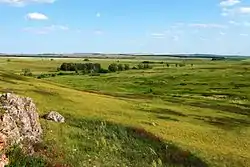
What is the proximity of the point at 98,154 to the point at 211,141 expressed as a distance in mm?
14576

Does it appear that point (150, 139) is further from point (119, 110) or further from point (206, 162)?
point (119, 110)

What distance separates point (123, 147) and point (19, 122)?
10.1 m

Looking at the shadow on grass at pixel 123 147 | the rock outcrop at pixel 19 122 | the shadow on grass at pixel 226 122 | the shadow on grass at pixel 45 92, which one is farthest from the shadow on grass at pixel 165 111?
the rock outcrop at pixel 19 122

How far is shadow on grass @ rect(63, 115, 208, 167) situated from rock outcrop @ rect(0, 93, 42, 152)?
12.8ft

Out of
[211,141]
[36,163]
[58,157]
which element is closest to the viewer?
[36,163]

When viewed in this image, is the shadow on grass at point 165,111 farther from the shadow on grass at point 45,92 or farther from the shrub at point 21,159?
the shrub at point 21,159

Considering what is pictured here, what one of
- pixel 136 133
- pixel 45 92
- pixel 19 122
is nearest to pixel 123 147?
pixel 136 133

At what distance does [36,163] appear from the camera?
28938mm

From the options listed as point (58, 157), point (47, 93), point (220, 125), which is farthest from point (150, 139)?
point (47, 93)

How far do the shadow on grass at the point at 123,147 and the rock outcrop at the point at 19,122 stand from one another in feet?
12.8

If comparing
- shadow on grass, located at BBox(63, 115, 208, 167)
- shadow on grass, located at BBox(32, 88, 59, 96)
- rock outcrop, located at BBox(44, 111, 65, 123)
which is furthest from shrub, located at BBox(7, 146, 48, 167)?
shadow on grass, located at BBox(32, 88, 59, 96)

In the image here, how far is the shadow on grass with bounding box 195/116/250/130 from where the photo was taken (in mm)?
56062

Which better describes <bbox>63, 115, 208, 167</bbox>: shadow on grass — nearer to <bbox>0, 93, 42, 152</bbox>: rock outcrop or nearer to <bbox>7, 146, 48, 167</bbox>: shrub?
<bbox>0, 93, 42, 152</bbox>: rock outcrop

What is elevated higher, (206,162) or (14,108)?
(14,108)
